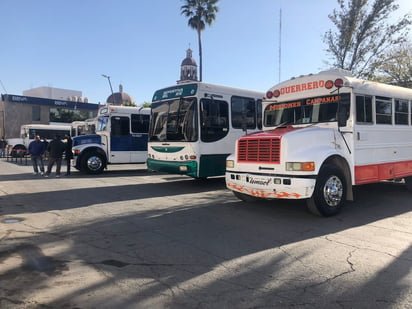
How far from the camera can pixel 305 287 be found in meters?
3.59

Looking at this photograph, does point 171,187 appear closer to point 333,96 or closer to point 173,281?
point 333,96

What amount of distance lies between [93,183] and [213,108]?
4.89 m

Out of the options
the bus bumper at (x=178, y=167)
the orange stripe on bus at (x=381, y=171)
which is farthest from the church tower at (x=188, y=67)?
the orange stripe on bus at (x=381, y=171)

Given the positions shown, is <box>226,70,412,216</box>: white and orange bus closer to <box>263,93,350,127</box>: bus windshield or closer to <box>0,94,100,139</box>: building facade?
<box>263,93,350,127</box>: bus windshield

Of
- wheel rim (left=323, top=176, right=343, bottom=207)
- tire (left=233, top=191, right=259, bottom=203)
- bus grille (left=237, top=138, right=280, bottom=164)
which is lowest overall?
tire (left=233, top=191, right=259, bottom=203)

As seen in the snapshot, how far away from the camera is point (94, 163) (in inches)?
583

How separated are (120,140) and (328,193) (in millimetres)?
10674

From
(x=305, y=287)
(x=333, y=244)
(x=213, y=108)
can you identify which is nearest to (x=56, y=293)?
(x=305, y=287)

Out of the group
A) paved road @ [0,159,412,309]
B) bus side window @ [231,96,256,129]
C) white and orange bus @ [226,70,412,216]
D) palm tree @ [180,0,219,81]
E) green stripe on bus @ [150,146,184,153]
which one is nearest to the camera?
paved road @ [0,159,412,309]

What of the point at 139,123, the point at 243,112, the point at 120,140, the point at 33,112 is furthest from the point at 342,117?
the point at 33,112

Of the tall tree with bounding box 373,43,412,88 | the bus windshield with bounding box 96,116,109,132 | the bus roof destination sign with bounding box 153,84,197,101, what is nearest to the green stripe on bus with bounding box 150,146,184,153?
the bus roof destination sign with bounding box 153,84,197,101

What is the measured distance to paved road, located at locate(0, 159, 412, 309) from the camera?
11.0 ft

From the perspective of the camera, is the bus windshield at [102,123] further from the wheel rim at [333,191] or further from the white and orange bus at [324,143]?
the wheel rim at [333,191]

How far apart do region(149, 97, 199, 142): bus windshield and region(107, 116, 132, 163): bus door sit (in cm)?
417
